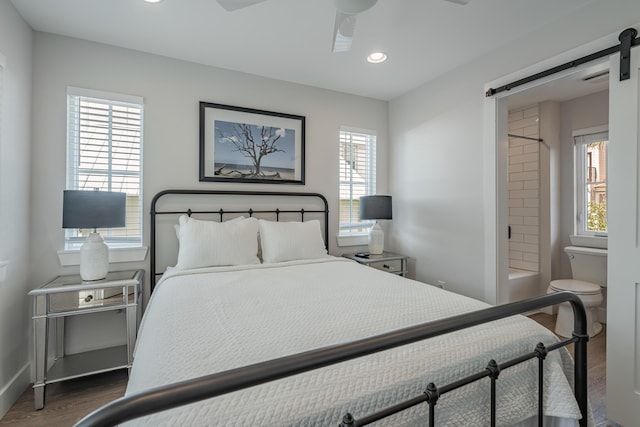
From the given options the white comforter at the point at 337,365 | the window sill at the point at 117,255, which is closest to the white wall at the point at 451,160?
the white comforter at the point at 337,365

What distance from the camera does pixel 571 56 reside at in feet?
6.77

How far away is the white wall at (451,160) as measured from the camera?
235 centimetres

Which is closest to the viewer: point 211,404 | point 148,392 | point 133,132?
point 148,392

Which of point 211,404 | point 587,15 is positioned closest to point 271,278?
point 211,404

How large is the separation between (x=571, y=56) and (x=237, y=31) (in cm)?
237

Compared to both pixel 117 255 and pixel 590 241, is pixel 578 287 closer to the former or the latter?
pixel 590 241

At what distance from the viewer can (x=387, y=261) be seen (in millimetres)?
3416

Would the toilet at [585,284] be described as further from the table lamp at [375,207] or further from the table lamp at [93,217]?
the table lamp at [93,217]

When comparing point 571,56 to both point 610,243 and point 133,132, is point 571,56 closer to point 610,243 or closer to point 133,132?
point 610,243

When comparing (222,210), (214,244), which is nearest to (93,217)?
(214,244)

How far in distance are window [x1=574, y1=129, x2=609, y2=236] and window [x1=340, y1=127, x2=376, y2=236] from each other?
8.00 ft

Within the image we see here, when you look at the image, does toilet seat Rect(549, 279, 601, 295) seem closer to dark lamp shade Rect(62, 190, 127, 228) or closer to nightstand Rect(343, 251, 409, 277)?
nightstand Rect(343, 251, 409, 277)

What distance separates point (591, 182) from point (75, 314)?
17.2 feet

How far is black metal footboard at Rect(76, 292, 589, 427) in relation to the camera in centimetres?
59
